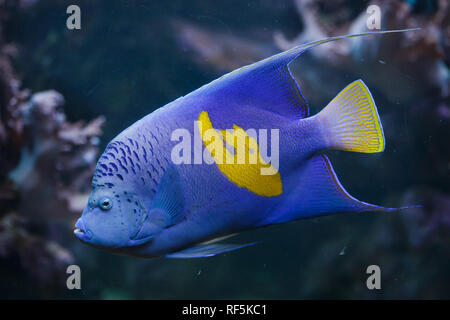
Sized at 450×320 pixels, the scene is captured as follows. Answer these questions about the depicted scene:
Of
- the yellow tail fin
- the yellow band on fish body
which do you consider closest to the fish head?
the yellow band on fish body

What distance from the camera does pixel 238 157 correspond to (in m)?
0.89

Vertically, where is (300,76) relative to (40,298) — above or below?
above

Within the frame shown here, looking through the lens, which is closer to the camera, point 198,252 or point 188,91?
point 198,252

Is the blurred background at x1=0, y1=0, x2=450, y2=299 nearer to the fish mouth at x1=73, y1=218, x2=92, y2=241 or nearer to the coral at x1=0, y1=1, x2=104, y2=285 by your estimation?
the coral at x1=0, y1=1, x2=104, y2=285

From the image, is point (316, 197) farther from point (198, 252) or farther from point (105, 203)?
point (105, 203)

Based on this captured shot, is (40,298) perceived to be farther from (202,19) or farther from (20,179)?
(202,19)

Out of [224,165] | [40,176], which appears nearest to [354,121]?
[224,165]

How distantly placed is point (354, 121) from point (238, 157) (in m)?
0.33

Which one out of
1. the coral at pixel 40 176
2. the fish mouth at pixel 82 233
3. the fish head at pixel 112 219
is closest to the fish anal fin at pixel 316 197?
the fish head at pixel 112 219

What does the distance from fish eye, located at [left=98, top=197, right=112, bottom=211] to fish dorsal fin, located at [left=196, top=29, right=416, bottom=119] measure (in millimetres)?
362

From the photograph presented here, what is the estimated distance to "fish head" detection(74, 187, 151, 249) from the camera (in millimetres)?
807

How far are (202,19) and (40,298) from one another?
59.5 inches

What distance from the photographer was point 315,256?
75.0 inches
